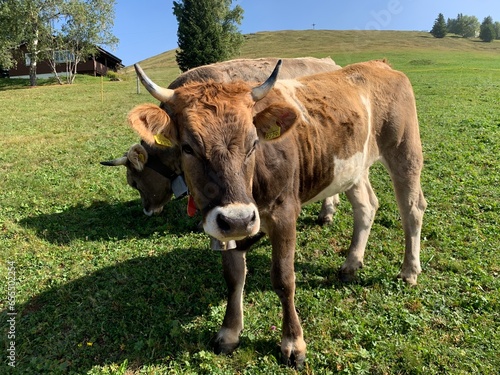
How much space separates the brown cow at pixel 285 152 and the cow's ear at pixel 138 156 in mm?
3228

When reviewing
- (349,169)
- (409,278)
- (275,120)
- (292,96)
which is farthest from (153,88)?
(409,278)

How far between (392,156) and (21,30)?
152ft

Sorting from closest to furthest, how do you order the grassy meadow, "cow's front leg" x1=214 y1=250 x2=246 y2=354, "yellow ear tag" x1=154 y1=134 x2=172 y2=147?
1. "yellow ear tag" x1=154 y1=134 x2=172 y2=147
2. the grassy meadow
3. "cow's front leg" x1=214 y1=250 x2=246 y2=354

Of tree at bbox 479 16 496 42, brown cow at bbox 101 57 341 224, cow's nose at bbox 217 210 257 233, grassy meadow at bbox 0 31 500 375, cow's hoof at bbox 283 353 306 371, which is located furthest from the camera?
tree at bbox 479 16 496 42

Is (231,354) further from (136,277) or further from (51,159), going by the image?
(51,159)

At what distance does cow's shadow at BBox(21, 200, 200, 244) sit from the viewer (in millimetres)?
6426

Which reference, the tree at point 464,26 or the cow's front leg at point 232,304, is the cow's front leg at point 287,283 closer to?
the cow's front leg at point 232,304

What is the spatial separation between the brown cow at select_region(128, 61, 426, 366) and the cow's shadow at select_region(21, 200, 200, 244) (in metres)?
2.91

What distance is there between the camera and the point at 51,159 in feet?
34.2

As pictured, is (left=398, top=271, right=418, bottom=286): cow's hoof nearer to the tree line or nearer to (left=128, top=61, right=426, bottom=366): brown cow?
(left=128, top=61, right=426, bottom=366): brown cow

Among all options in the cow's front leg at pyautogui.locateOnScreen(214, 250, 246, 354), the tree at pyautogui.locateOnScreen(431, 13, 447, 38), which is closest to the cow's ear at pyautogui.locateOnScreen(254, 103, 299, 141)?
the cow's front leg at pyautogui.locateOnScreen(214, 250, 246, 354)

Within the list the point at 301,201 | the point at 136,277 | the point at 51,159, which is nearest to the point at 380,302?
the point at 301,201

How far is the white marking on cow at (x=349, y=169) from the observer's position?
457cm

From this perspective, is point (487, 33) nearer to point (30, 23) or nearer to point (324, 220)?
point (30, 23)
